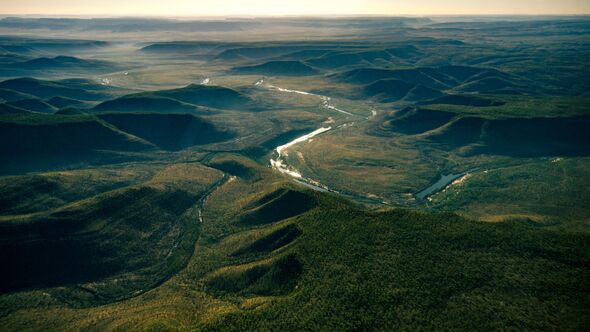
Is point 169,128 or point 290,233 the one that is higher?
point 169,128

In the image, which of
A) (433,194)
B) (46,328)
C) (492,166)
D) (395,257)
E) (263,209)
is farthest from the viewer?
(492,166)

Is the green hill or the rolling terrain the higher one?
the green hill

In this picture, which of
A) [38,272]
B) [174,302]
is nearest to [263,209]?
[174,302]

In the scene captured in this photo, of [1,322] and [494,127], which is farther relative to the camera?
[494,127]

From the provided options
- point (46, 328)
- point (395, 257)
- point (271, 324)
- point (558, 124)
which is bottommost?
point (46, 328)

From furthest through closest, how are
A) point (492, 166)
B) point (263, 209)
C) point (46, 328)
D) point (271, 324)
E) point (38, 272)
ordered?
1. point (492, 166)
2. point (263, 209)
3. point (38, 272)
4. point (46, 328)
5. point (271, 324)

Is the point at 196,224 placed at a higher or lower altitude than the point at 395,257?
lower

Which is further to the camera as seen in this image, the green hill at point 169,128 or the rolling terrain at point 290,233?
the green hill at point 169,128

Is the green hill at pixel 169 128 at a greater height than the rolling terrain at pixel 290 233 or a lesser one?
greater

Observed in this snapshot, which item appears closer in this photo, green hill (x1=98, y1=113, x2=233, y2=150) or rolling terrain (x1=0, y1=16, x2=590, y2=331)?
rolling terrain (x1=0, y1=16, x2=590, y2=331)

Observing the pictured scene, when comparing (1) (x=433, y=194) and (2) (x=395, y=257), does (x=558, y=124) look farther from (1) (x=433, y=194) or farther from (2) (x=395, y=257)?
(2) (x=395, y=257)

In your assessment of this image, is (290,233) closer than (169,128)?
Yes
